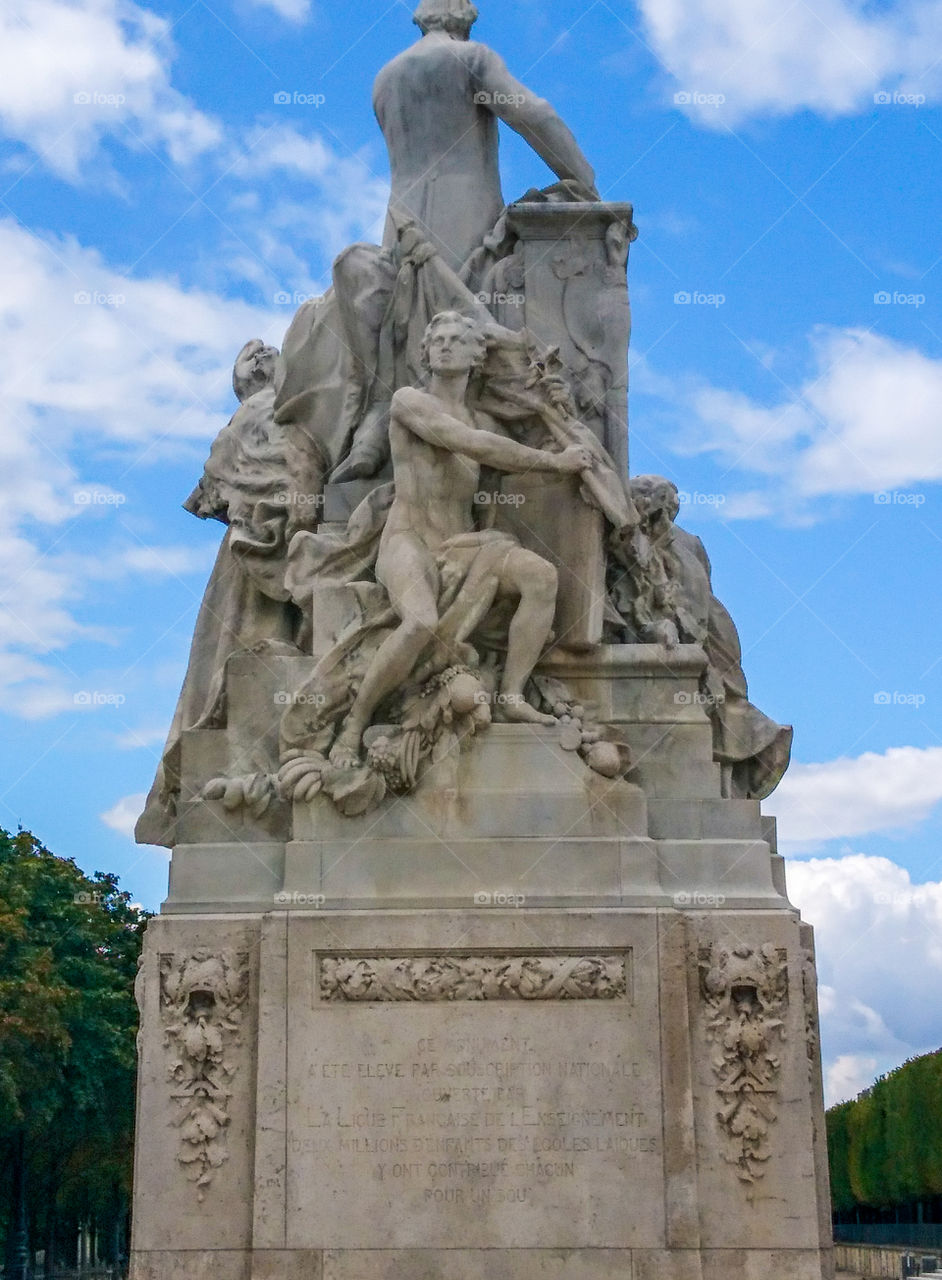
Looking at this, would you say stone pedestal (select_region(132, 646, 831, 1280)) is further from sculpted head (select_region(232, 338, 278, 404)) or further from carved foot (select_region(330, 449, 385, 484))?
sculpted head (select_region(232, 338, 278, 404))

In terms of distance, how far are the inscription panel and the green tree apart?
22.9 meters

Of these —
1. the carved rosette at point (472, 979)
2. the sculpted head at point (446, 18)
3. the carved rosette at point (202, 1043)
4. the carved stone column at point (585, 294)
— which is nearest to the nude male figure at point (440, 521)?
the carved stone column at point (585, 294)

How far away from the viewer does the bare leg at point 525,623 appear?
14.6m

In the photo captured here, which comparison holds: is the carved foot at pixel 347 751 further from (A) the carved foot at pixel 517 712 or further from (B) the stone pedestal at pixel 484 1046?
(A) the carved foot at pixel 517 712

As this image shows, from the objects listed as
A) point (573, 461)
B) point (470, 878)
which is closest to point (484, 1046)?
point (470, 878)

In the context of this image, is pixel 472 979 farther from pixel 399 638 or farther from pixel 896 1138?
pixel 896 1138

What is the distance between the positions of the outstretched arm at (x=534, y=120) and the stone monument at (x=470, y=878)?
81 cm

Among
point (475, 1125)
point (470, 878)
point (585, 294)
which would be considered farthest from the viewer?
point (585, 294)

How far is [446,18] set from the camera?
17438 millimetres

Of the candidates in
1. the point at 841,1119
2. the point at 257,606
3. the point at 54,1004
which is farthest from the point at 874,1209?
the point at 257,606

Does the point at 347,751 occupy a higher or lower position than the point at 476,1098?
higher

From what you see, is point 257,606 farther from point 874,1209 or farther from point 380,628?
point 874,1209

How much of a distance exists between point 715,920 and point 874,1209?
2262 inches

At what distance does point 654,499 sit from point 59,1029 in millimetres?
23933
